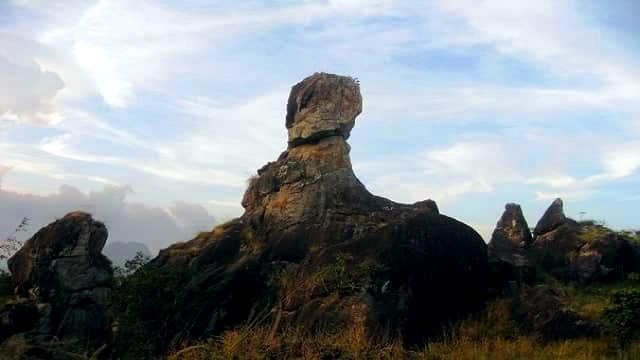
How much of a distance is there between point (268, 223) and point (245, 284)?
6.05m

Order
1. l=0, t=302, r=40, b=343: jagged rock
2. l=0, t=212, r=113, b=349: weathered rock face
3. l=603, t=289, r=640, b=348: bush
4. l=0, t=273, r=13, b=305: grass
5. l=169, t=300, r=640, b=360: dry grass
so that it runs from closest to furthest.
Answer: l=169, t=300, r=640, b=360: dry grass, l=603, t=289, r=640, b=348: bush, l=0, t=302, r=40, b=343: jagged rock, l=0, t=212, r=113, b=349: weathered rock face, l=0, t=273, r=13, b=305: grass

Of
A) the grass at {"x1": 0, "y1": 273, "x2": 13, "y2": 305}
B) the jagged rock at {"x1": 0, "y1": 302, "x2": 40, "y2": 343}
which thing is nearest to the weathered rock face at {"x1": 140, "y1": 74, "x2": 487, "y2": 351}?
the jagged rock at {"x1": 0, "y1": 302, "x2": 40, "y2": 343}

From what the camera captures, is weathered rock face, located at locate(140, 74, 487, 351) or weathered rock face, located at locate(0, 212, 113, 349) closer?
weathered rock face, located at locate(140, 74, 487, 351)

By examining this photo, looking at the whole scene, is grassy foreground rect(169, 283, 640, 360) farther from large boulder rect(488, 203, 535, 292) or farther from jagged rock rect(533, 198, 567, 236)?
jagged rock rect(533, 198, 567, 236)

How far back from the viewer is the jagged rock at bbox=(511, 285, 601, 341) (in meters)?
20.0

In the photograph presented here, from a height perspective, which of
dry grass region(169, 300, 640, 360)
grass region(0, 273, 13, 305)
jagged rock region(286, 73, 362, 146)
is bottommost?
grass region(0, 273, 13, 305)

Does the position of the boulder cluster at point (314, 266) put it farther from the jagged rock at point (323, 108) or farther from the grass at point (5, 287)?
the grass at point (5, 287)

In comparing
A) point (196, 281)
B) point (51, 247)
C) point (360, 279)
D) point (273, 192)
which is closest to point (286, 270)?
point (196, 281)

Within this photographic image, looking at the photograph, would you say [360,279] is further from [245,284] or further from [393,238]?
[245,284]

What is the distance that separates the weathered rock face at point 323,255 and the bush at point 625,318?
17.2 ft

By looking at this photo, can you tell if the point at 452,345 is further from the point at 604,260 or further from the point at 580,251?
the point at 580,251

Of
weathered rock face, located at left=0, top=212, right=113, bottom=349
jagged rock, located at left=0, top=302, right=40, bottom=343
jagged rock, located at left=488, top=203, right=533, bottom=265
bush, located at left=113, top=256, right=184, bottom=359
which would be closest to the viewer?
bush, located at left=113, top=256, right=184, bottom=359

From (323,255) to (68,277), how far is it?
19.3 metres

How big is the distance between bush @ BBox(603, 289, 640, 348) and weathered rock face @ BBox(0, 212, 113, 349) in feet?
77.8
